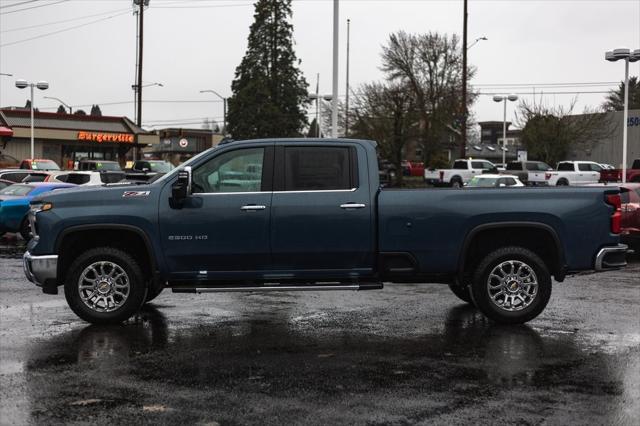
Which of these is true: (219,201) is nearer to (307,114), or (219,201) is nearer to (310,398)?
(310,398)

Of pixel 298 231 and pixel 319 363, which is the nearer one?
pixel 319 363

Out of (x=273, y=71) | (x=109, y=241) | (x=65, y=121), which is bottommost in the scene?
(x=109, y=241)

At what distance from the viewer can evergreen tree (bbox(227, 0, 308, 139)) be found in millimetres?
70688

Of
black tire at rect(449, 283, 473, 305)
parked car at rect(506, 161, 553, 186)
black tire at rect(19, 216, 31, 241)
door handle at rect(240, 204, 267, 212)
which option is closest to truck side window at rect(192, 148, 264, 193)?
door handle at rect(240, 204, 267, 212)

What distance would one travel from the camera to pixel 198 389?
5.75 meters

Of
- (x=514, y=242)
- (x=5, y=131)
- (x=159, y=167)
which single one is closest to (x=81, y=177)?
(x=514, y=242)

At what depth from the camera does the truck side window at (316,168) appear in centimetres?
830

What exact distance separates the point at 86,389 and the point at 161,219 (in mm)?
2674

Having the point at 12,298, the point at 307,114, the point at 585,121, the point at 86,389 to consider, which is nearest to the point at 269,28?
the point at 307,114

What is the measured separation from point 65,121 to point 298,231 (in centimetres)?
5495

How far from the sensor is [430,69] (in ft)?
203

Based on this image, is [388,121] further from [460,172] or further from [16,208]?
[16,208]

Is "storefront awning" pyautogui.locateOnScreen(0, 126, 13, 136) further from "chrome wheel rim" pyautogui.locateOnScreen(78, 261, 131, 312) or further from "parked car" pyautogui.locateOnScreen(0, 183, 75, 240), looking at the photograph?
"chrome wheel rim" pyautogui.locateOnScreen(78, 261, 131, 312)

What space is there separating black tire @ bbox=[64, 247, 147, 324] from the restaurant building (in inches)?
1874
